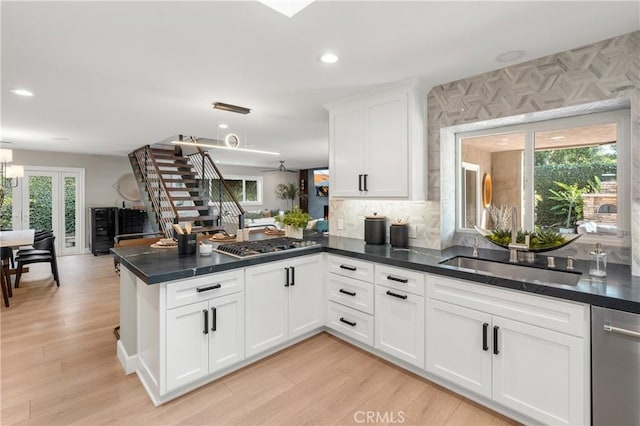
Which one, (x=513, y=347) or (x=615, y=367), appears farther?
(x=513, y=347)

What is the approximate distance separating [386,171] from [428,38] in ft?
3.79

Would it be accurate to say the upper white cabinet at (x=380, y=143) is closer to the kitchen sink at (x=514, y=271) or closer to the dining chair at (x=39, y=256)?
the kitchen sink at (x=514, y=271)

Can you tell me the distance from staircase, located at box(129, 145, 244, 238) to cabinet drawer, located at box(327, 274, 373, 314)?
3.31 metres

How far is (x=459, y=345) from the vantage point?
84.2 inches

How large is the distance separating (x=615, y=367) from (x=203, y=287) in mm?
2378

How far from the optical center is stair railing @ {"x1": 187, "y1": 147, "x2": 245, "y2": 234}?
621 cm

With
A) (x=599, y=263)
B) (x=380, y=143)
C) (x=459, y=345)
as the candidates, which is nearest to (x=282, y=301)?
(x=459, y=345)

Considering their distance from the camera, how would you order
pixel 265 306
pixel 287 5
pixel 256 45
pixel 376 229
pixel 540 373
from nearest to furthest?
pixel 287 5, pixel 540 373, pixel 256 45, pixel 265 306, pixel 376 229

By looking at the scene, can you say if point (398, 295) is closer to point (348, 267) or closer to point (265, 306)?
point (348, 267)

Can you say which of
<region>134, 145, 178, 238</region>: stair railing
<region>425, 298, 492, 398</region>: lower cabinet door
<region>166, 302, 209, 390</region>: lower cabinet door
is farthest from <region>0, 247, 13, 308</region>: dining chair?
<region>425, 298, 492, 398</region>: lower cabinet door

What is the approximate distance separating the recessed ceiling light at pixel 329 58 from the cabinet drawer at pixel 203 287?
1.70 meters

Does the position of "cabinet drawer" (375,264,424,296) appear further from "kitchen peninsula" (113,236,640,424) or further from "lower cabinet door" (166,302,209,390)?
"lower cabinet door" (166,302,209,390)

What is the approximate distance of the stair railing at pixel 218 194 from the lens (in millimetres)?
6211

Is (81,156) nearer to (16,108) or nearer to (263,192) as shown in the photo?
(16,108)
